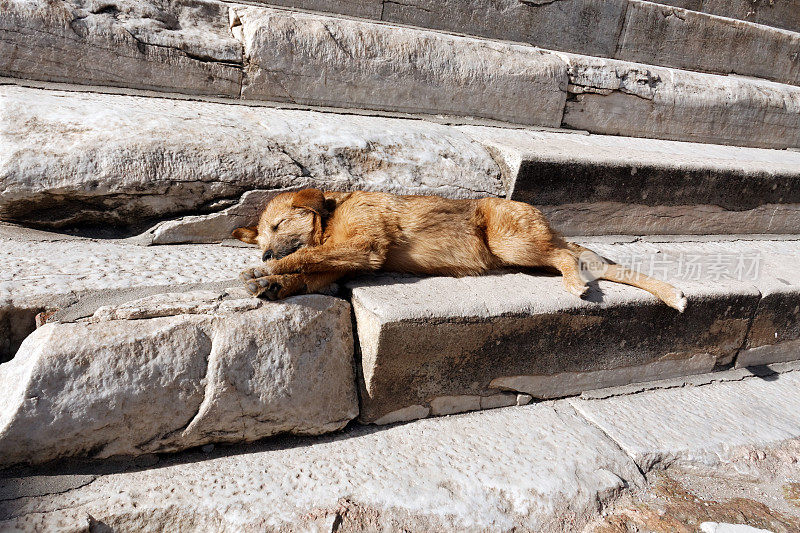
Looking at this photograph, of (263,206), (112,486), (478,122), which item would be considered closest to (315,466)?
(112,486)

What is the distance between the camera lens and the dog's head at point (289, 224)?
2.81 m

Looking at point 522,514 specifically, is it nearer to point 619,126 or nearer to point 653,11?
point 619,126

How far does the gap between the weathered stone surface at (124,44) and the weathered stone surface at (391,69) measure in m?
0.18

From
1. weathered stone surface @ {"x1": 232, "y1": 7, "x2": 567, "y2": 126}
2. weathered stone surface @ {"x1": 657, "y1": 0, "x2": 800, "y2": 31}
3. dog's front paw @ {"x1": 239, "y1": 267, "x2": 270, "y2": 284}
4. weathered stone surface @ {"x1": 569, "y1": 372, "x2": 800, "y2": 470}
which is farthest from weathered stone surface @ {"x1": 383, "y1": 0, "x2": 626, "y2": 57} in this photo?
weathered stone surface @ {"x1": 569, "y1": 372, "x2": 800, "y2": 470}

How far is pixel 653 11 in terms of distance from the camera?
5547mm

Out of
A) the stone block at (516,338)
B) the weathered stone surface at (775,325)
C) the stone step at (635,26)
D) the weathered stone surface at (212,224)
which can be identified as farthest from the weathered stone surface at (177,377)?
the stone step at (635,26)

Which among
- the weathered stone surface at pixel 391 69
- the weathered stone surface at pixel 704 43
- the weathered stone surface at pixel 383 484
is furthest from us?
the weathered stone surface at pixel 704 43

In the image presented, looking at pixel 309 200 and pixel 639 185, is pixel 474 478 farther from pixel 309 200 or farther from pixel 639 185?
pixel 639 185

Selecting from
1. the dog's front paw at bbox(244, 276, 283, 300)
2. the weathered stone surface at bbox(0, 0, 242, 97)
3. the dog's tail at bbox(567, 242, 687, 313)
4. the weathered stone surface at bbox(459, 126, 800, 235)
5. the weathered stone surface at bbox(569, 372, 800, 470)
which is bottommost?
the weathered stone surface at bbox(569, 372, 800, 470)

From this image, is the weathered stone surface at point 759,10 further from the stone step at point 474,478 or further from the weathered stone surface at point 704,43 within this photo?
the stone step at point 474,478

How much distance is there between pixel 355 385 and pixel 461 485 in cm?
62

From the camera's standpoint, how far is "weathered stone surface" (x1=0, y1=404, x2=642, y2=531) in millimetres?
1946

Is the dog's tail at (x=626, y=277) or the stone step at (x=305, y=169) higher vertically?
the stone step at (x=305, y=169)

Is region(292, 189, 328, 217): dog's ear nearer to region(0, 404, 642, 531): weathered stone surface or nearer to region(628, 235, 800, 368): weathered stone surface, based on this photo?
region(0, 404, 642, 531): weathered stone surface
